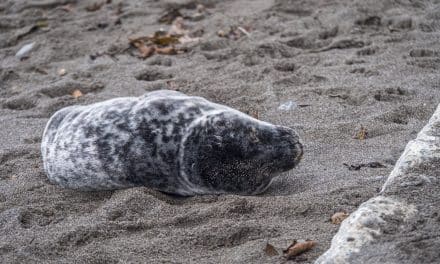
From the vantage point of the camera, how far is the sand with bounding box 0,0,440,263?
3.56m

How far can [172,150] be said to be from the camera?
166 inches

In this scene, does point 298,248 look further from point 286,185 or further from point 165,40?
point 165,40

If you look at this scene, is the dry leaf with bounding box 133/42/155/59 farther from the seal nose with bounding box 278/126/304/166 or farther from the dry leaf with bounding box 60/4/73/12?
the seal nose with bounding box 278/126/304/166

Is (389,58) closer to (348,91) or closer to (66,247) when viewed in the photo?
(348,91)

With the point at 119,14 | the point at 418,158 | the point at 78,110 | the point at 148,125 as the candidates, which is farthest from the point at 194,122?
the point at 119,14

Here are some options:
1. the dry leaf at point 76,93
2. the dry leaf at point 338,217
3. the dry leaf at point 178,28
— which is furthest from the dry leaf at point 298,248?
the dry leaf at point 178,28

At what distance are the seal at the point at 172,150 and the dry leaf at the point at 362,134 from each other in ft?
1.93

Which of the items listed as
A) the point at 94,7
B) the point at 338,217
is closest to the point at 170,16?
the point at 94,7

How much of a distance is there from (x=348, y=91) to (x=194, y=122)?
1520 mm

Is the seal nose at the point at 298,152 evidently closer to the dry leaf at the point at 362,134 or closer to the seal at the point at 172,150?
the seal at the point at 172,150

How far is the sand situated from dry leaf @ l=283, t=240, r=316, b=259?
0.11 feet

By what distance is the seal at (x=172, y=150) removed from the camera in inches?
161

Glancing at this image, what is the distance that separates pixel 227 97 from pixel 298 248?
249cm

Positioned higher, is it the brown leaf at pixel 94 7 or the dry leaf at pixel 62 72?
the brown leaf at pixel 94 7
